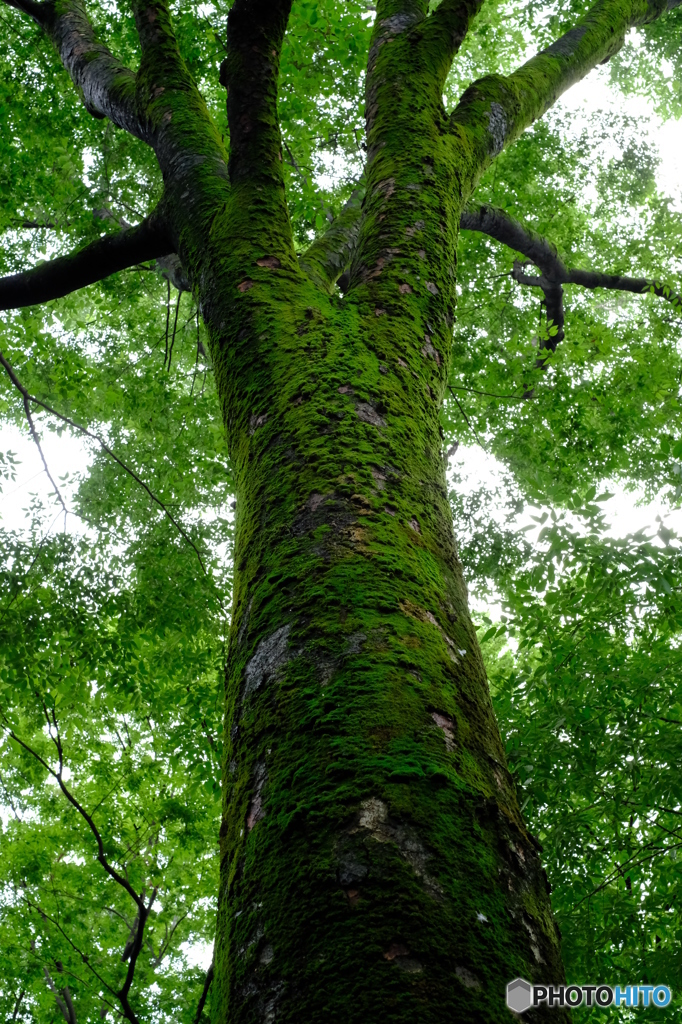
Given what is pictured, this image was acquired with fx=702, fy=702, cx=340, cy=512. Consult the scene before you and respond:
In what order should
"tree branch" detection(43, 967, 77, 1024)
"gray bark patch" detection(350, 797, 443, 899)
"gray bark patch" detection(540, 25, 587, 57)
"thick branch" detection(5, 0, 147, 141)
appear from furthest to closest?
"tree branch" detection(43, 967, 77, 1024)
"gray bark patch" detection(540, 25, 587, 57)
"thick branch" detection(5, 0, 147, 141)
"gray bark patch" detection(350, 797, 443, 899)

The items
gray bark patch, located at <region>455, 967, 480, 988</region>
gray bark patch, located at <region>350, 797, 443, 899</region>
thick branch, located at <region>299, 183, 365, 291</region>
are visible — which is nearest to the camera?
gray bark patch, located at <region>455, 967, 480, 988</region>

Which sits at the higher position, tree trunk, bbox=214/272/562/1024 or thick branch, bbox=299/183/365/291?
thick branch, bbox=299/183/365/291

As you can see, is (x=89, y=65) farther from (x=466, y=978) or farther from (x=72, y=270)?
(x=466, y=978)

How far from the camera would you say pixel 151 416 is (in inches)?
306

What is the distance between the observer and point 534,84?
13.8 ft

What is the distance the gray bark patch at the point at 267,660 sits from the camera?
149 centimetres

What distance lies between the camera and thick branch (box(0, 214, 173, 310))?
137 inches

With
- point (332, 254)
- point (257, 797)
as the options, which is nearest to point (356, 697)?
point (257, 797)

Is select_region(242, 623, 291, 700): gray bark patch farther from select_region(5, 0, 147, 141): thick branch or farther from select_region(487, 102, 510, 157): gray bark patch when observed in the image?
→ select_region(5, 0, 147, 141): thick branch

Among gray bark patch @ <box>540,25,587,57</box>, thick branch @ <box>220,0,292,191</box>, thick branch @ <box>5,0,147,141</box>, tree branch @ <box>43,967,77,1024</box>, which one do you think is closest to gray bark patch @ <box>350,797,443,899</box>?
thick branch @ <box>220,0,292,191</box>

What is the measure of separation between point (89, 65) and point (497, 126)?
8.62 feet

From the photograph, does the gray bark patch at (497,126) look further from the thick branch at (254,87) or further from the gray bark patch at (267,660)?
the gray bark patch at (267,660)

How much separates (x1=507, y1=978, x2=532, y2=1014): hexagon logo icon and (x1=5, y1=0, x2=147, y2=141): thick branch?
4.09 meters

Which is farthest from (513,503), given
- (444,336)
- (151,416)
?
(444,336)
